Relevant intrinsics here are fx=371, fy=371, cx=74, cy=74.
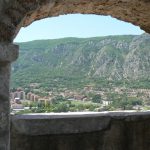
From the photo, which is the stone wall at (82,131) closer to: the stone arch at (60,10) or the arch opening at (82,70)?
the stone arch at (60,10)

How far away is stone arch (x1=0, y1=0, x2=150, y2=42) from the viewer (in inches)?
111

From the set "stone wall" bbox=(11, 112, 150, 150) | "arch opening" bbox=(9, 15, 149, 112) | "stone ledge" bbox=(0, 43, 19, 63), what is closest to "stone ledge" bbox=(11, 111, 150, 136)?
"stone wall" bbox=(11, 112, 150, 150)

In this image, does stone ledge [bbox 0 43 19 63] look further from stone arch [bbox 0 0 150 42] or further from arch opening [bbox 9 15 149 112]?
arch opening [bbox 9 15 149 112]

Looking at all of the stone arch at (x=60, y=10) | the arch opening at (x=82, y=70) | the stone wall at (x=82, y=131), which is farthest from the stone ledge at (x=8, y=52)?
the arch opening at (x=82, y=70)

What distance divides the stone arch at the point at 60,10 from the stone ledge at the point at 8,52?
6 centimetres

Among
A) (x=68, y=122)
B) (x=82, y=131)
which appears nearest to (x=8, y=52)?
(x=68, y=122)

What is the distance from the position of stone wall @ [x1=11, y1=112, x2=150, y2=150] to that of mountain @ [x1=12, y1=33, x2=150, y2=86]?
184 ft

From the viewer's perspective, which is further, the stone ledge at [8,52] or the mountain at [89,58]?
the mountain at [89,58]

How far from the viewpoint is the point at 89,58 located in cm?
8006

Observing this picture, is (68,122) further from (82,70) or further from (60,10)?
(82,70)

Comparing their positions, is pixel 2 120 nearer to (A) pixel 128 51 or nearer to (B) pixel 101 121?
(B) pixel 101 121

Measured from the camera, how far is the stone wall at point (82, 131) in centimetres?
352

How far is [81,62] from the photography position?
74875mm

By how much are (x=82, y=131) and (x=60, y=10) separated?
4.41 feet
